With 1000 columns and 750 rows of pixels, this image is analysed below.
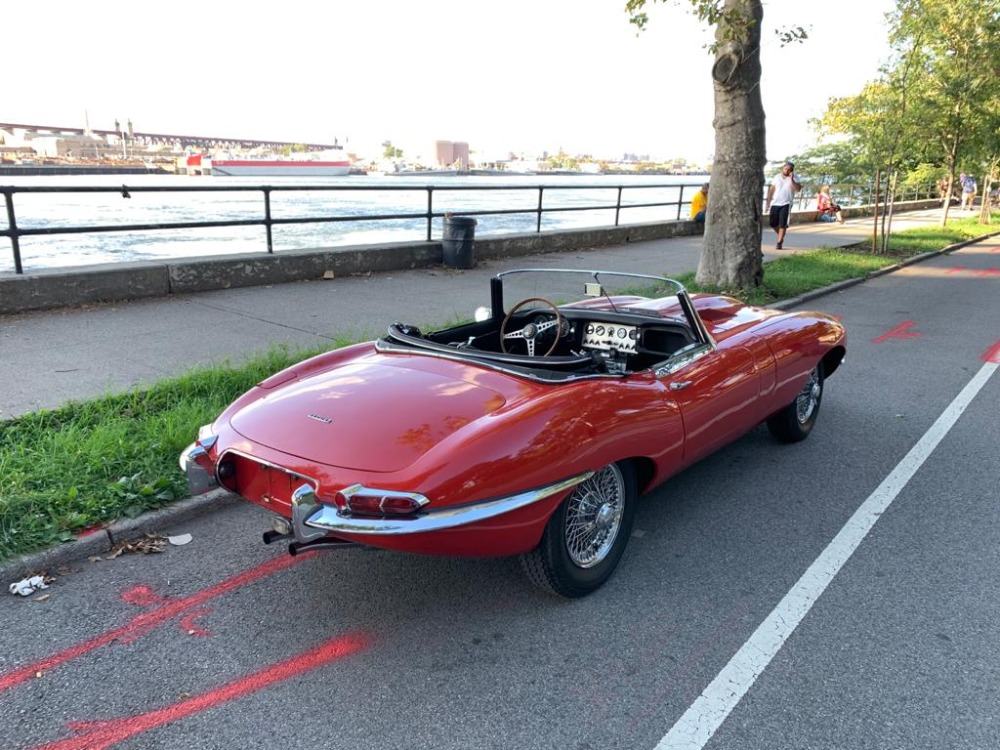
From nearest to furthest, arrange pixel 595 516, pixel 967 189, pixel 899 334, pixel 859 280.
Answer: pixel 595 516
pixel 899 334
pixel 859 280
pixel 967 189

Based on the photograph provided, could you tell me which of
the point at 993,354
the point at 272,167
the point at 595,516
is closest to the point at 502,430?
the point at 595,516

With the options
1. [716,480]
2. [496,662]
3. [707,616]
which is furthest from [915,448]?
[496,662]

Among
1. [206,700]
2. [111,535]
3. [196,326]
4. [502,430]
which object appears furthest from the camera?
[196,326]

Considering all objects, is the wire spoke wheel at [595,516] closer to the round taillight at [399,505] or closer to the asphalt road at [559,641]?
the asphalt road at [559,641]

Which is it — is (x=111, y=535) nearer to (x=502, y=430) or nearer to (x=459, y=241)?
(x=502, y=430)

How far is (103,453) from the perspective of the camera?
4.15 meters

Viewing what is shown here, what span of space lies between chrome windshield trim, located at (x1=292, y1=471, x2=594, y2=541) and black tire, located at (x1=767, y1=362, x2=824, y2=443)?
2772mm

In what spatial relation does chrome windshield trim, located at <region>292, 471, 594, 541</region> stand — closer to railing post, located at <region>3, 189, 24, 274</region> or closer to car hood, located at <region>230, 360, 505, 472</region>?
car hood, located at <region>230, 360, 505, 472</region>

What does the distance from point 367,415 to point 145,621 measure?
1.22 meters

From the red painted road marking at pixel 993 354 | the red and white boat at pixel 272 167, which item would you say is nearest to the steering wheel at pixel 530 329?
the red painted road marking at pixel 993 354

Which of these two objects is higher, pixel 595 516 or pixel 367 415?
pixel 367 415

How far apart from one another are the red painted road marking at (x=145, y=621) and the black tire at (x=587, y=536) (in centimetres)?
125

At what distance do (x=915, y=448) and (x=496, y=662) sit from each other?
369 centimetres

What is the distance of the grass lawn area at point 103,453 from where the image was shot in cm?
356
